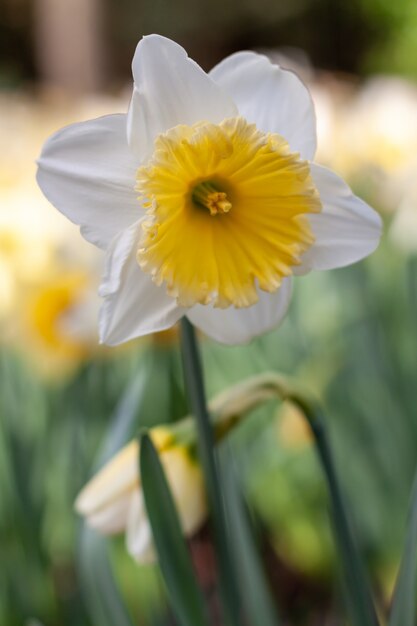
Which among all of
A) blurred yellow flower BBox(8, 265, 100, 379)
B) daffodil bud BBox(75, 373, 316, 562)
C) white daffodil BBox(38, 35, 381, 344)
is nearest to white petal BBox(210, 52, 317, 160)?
white daffodil BBox(38, 35, 381, 344)

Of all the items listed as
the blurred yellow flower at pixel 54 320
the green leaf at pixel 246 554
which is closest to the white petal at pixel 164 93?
the green leaf at pixel 246 554

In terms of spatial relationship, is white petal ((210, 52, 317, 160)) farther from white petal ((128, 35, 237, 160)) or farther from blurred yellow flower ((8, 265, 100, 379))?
blurred yellow flower ((8, 265, 100, 379))

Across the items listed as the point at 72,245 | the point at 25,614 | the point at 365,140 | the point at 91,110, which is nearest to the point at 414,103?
the point at 365,140

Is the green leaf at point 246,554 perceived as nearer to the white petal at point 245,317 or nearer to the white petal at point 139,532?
the white petal at point 139,532

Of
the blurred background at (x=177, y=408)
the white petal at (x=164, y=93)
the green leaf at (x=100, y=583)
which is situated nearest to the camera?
the white petal at (x=164, y=93)

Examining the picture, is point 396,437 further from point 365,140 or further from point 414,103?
point 414,103
